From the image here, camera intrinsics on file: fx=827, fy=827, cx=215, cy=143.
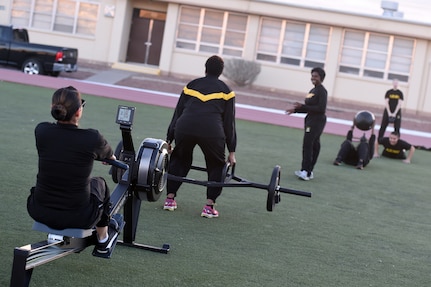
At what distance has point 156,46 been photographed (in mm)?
40531

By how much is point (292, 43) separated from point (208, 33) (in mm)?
4015

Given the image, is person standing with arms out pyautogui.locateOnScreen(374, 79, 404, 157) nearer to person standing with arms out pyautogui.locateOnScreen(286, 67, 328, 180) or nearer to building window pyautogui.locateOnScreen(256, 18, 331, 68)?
person standing with arms out pyautogui.locateOnScreen(286, 67, 328, 180)

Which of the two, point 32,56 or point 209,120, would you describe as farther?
point 32,56

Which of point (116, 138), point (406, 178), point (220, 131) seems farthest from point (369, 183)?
point (220, 131)

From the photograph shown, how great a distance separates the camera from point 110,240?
634 centimetres

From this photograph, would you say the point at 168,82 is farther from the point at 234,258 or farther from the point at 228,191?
the point at 234,258

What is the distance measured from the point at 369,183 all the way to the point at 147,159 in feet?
27.4

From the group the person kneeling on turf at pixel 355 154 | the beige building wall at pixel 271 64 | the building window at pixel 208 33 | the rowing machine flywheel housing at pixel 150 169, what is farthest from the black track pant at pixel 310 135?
the building window at pixel 208 33

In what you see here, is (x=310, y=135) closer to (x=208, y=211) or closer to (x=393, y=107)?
(x=208, y=211)

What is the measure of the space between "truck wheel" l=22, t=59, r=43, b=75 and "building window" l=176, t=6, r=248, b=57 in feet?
32.9

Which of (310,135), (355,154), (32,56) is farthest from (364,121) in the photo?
(32,56)

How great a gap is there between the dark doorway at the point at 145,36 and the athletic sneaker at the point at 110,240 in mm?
34313

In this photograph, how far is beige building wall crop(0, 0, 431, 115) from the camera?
37.3m

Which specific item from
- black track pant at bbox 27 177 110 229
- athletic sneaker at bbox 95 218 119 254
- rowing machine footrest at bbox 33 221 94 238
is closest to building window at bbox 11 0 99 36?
athletic sneaker at bbox 95 218 119 254
